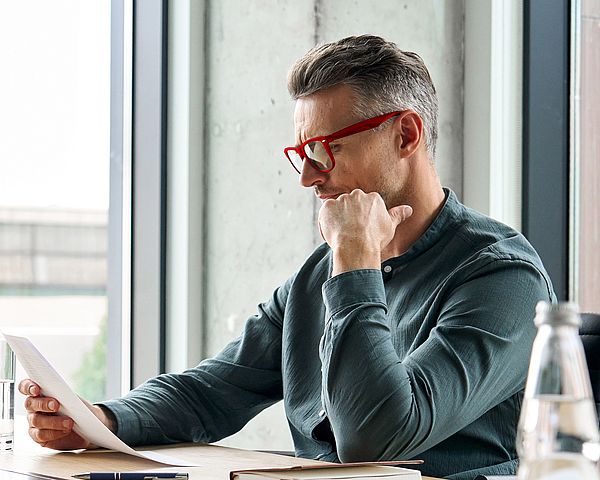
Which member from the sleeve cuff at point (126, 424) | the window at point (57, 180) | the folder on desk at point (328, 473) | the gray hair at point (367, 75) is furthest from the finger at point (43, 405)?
the window at point (57, 180)

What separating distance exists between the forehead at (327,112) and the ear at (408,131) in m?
0.10

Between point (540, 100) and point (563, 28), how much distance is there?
0.22 meters

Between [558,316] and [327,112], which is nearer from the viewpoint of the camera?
[558,316]

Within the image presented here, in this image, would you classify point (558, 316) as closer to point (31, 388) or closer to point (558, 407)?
point (558, 407)

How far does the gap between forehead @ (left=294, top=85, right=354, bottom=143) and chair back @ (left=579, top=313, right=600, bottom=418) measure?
1.72 feet

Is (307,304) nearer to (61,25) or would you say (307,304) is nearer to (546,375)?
(546,375)

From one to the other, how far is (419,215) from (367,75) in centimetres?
26

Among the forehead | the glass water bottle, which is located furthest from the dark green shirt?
the glass water bottle

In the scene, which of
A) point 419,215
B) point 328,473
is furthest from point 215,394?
point 328,473

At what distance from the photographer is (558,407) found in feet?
1.97

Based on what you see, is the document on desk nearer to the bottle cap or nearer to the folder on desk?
the folder on desk

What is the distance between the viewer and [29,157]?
3047 millimetres

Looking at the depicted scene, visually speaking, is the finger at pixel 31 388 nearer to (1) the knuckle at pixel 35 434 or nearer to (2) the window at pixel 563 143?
(1) the knuckle at pixel 35 434

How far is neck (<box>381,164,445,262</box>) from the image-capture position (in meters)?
1.82
